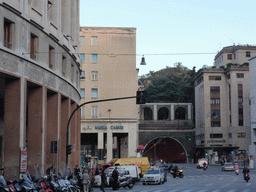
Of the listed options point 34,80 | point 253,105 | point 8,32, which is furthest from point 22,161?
point 253,105

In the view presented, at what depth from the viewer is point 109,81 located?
66812 millimetres

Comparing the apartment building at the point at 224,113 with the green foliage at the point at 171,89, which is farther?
the green foliage at the point at 171,89

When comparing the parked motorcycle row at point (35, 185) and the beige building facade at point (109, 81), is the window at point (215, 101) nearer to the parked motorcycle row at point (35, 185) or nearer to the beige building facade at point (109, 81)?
the beige building facade at point (109, 81)

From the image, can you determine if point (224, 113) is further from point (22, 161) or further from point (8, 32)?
point (8, 32)

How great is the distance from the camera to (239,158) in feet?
321

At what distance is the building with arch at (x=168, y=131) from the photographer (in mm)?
97500

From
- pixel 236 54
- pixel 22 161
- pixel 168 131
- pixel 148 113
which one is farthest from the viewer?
pixel 148 113

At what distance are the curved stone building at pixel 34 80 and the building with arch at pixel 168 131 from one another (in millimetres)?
56479

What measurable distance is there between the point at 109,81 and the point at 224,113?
42754 millimetres

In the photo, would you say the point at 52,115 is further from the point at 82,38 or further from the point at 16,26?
the point at 82,38

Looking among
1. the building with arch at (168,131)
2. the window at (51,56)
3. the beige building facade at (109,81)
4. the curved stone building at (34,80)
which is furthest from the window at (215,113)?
the window at (51,56)

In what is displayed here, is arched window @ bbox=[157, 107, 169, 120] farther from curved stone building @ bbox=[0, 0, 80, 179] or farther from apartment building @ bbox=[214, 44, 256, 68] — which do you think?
curved stone building @ bbox=[0, 0, 80, 179]

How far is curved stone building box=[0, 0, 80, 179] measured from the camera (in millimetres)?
24719

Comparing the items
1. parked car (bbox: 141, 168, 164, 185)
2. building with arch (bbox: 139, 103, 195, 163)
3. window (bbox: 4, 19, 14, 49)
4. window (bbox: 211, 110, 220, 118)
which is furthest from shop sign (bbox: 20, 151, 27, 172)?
window (bbox: 211, 110, 220, 118)
